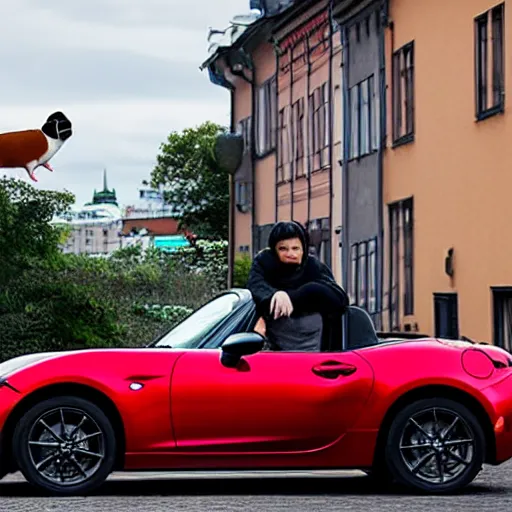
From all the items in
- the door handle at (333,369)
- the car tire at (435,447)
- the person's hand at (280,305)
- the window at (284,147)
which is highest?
the window at (284,147)

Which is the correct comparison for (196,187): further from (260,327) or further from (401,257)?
(260,327)

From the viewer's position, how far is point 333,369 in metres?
10.8

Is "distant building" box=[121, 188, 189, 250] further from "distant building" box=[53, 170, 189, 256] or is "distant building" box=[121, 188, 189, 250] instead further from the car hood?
the car hood

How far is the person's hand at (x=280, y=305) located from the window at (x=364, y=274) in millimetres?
20791

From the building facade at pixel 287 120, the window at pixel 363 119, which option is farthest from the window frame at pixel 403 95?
the building facade at pixel 287 120

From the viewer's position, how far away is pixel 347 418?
1079 centimetres

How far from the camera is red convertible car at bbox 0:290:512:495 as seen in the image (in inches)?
417

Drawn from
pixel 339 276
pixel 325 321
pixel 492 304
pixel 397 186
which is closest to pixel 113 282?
pixel 339 276

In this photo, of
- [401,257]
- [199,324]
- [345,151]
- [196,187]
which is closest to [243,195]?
[345,151]

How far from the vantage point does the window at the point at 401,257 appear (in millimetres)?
29531

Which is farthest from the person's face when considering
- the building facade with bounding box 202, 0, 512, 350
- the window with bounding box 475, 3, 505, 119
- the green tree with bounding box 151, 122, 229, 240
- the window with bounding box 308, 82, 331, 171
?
the green tree with bounding box 151, 122, 229, 240

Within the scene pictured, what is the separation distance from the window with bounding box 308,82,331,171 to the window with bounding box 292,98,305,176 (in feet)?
2.86

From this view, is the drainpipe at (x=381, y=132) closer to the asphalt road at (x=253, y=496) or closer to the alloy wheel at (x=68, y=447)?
the asphalt road at (x=253, y=496)

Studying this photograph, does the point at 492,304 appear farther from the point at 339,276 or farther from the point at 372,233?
the point at 339,276
